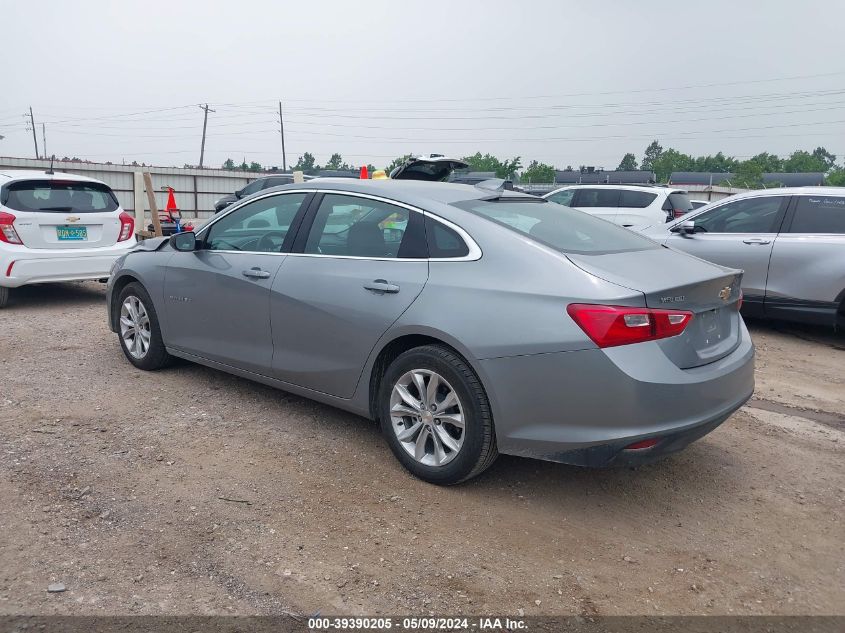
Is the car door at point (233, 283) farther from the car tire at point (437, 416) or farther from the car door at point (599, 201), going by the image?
the car door at point (599, 201)

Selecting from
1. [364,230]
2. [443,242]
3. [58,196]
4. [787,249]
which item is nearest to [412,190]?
[364,230]

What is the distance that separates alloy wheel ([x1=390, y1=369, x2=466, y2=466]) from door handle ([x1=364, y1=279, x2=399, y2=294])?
463 millimetres

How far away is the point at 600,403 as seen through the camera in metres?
3.13

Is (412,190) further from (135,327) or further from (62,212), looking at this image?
(62,212)

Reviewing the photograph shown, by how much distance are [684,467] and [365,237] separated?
2.30 metres

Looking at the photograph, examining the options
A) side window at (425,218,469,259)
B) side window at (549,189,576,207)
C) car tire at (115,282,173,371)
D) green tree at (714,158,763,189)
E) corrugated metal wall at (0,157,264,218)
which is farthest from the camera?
green tree at (714,158,763,189)

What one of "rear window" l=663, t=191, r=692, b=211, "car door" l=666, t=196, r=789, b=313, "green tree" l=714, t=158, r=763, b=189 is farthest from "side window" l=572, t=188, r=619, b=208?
"green tree" l=714, t=158, r=763, b=189

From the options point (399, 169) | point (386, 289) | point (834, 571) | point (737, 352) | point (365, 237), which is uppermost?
point (399, 169)

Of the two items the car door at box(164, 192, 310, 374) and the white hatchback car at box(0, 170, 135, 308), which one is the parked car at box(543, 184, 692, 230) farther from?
the car door at box(164, 192, 310, 374)

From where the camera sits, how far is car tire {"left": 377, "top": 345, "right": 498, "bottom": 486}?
3.44 metres

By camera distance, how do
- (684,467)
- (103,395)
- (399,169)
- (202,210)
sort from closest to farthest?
(684,467), (103,395), (399,169), (202,210)

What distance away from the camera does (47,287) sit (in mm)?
10016

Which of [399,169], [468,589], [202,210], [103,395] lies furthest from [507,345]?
[202,210]

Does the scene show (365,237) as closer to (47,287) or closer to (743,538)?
(743,538)
